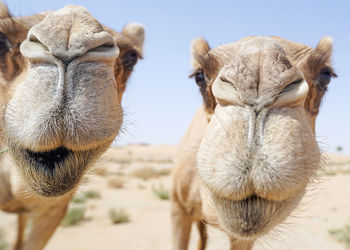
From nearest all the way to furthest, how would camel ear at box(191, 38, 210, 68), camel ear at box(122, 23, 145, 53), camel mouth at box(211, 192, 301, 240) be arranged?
camel mouth at box(211, 192, 301, 240)
camel ear at box(191, 38, 210, 68)
camel ear at box(122, 23, 145, 53)

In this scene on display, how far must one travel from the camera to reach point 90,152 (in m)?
2.21

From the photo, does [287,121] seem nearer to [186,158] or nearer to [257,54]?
[257,54]

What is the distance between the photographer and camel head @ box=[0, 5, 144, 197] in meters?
1.94

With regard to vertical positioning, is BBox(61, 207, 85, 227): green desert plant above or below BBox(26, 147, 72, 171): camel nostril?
below

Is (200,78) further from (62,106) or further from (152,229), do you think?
(152,229)

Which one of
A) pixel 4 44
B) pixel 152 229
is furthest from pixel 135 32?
pixel 152 229

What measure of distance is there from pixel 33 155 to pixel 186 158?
9.41ft

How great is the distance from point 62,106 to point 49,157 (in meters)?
0.37

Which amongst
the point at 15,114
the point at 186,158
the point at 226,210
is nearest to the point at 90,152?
the point at 15,114

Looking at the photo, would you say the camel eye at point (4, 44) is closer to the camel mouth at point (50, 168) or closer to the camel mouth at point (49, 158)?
the camel mouth at point (50, 168)

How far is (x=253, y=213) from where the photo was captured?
6.55ft

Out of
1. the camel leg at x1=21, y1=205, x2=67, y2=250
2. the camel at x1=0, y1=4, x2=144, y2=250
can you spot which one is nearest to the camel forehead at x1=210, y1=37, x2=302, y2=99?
the camel at x1=0, y1=4, x2=144, y2=250

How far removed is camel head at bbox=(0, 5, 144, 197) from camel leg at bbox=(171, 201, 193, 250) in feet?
9.47

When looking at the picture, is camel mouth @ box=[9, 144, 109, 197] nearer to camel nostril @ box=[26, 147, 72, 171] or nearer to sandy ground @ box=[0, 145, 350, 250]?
camel nostril @ box=[26, 147, 72, 171]
